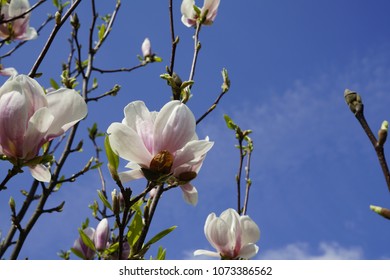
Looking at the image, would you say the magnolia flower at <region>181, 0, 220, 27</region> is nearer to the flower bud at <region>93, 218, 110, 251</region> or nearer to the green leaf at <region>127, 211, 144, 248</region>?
the flower bud at <region>93, 218, 110, 251</region>

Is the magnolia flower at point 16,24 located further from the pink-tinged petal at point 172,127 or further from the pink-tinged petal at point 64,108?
the pink-tinged petal at point 172,127

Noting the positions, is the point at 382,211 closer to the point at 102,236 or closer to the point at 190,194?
the point at 190,194

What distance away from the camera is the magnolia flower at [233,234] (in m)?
1.85

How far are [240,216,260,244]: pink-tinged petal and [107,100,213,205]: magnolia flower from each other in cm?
75

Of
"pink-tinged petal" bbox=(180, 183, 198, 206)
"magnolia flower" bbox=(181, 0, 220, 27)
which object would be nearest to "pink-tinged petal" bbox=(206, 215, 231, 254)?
"pink-tinged petal" bbox=(180, 183, 198, 206)

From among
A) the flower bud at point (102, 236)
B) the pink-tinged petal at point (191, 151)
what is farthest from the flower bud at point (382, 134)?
the flower bud at point (102, 236)

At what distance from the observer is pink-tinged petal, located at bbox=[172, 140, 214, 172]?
3.79ft

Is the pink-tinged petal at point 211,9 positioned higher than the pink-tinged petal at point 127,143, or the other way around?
the pink-tinged petal at point 211,9

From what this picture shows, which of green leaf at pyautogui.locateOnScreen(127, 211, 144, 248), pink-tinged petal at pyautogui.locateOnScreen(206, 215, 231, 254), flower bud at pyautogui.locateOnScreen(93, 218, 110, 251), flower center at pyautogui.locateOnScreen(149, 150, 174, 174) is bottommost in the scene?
green leaf at pyautogui.locateOnScreen(127, 211, 144, 248)

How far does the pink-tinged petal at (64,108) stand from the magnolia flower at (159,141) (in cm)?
10

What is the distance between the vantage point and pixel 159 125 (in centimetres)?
115

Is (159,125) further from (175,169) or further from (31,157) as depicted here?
(31,157)
